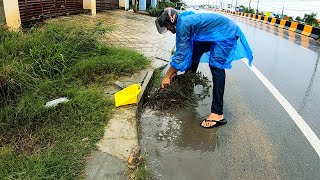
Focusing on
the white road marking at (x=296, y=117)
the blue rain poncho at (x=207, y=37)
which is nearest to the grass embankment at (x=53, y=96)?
the blue rain poncho at (x=207, y=37)

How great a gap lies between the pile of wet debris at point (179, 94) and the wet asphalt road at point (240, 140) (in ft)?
0.56

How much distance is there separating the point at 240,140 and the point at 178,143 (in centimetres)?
77

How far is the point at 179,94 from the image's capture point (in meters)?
4.52

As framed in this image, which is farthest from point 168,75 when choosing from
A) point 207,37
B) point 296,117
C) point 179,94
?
point 296,117

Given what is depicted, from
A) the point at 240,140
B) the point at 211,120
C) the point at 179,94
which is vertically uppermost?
the point at 179,94

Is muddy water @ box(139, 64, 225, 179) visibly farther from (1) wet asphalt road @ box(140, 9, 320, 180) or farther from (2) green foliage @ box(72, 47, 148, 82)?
(2) green foliage @ box(72, 47, 148, 82)

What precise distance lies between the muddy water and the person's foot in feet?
0.24

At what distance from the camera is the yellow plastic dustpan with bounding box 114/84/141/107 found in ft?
13.4

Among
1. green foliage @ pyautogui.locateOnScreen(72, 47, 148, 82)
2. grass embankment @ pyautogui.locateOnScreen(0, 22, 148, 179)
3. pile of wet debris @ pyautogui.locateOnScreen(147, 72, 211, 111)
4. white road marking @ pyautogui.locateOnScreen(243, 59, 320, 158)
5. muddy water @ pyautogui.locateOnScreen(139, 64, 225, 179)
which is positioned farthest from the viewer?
green foliage @ pyautogui.locateOnScreen(72, 47, 148, 82)

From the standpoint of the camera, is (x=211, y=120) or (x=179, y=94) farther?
(x=179, y=94)

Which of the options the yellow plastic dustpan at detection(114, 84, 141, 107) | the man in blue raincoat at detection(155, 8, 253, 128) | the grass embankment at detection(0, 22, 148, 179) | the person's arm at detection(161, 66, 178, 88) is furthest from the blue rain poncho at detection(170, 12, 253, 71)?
the grass embankment at detection(0, 22, 148, 179)

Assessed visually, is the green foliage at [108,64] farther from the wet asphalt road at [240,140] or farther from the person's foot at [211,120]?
the person's foot at [211,120]

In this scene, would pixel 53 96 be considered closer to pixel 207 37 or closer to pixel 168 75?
Answer: pixel 168 75

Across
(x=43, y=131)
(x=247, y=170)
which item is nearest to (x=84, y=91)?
(x=43, y=131)
